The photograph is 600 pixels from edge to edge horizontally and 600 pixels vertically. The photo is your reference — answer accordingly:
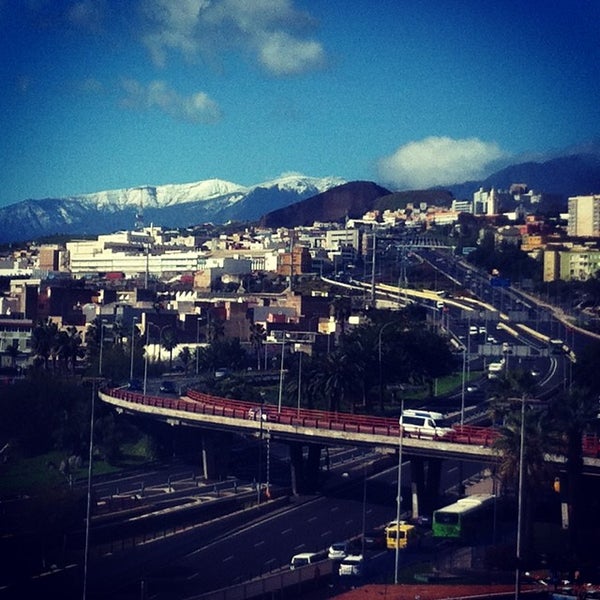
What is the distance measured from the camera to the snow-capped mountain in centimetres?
14512

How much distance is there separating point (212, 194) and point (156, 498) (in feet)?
574

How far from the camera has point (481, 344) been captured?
3806cm

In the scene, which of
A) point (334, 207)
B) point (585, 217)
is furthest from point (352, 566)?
point (334, 207)

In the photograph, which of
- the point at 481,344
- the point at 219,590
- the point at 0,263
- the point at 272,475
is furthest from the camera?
the point at 0,263

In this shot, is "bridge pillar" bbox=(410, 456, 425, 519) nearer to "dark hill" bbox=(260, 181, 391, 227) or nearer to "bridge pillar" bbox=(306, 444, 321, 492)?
"bridge pillar" bbox=(306, 444, 321, 492)

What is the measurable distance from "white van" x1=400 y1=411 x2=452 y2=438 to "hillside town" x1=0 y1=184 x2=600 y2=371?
12.8 m

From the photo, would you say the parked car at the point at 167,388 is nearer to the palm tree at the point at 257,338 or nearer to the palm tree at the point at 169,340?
the palm tree at the point at 169,340

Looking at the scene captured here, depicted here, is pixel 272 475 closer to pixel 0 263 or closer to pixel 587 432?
pixel 587 432

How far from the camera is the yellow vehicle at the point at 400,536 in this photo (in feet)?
59.4

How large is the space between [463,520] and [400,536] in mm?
999

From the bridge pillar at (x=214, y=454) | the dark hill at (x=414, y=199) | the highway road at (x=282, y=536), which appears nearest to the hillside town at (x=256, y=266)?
the dark hill at (x=414, y=199)

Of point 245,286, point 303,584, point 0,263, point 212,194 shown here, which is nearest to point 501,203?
point 245,286

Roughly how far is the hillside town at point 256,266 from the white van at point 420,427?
1277 centimetres

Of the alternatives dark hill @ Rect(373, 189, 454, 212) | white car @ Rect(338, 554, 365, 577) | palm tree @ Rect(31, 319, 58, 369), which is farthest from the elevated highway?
dark hill @ Rect(373, 189, 454, 212)
